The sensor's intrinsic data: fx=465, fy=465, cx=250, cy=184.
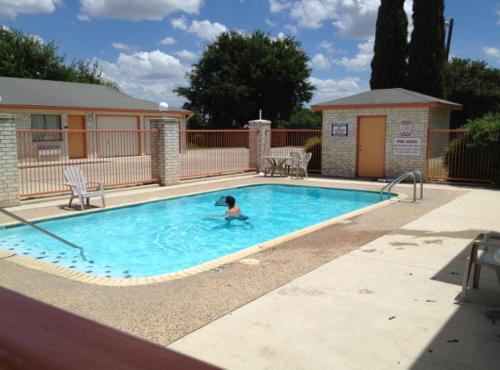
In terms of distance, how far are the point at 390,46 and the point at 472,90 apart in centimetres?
730

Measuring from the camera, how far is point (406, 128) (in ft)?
53.5

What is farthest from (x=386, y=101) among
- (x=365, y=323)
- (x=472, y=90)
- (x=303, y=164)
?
(x=472, y=90)

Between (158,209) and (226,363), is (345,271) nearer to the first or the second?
(226,363)

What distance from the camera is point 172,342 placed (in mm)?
3820

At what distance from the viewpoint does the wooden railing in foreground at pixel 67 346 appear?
683 millimetres

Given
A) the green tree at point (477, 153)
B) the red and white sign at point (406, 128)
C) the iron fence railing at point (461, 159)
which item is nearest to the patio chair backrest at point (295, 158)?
the red and white sign at point (406, 128)

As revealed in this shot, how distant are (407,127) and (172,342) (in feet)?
46.9

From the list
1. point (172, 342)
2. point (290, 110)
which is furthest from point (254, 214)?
point (290, 110)

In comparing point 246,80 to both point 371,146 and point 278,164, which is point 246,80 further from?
point 371,146

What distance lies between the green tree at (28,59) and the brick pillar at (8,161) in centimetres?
3094

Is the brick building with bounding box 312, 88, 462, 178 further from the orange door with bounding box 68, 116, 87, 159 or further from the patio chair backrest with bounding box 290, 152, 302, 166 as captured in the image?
the orange door with bounding box 68, 116, 87, 159

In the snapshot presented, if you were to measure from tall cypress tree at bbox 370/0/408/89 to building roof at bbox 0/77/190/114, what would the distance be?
1388 cm

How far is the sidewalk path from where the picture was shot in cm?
359

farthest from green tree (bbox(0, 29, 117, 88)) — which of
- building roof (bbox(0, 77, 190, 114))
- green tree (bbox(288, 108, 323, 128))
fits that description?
green tree (bbox(288, 108, 323, 128))
